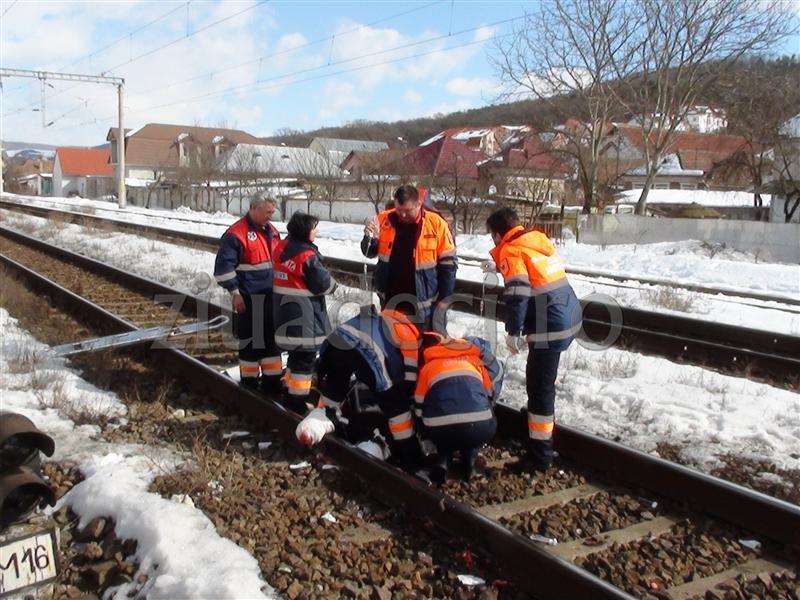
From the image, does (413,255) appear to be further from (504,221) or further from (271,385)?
(271,385)

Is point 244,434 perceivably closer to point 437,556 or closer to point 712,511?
point 437,556

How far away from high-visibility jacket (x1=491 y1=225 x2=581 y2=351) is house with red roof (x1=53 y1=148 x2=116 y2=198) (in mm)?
93394

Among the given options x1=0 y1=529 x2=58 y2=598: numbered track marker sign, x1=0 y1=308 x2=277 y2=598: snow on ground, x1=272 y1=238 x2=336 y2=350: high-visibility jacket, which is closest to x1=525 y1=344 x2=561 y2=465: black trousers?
x1=272 y1=238 x2=336 y2=350: high-visibility jacket

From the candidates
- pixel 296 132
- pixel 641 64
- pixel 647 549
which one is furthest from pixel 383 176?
pixel 296 132

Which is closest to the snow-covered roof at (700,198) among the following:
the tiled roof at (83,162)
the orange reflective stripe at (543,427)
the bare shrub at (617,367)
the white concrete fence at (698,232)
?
the white concrete fence at (698,232)

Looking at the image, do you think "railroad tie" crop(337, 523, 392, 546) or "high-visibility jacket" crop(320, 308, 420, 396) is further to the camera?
"high-visibility jacket" crop(320, 308, 420, 396)

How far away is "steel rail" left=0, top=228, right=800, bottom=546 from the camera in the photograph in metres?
4.03

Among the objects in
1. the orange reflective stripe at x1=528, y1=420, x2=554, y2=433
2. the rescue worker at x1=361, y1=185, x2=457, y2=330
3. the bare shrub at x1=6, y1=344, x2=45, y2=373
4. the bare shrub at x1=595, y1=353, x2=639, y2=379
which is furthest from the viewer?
the bare shrub at x1=595, y1=353, x2=639, y2=379

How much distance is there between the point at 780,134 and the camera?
34344mm

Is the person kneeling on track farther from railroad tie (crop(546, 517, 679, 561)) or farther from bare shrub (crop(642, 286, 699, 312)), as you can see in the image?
bare shrub (crop(642, 286, 699, 312))

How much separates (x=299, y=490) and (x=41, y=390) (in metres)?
2.95

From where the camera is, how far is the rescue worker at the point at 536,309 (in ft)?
15.8

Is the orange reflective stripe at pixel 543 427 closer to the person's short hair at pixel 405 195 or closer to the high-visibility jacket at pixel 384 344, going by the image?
the high-visibility jacket at pixel 384 344

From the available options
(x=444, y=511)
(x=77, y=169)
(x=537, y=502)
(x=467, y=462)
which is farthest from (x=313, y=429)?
(x=77, y=169)
